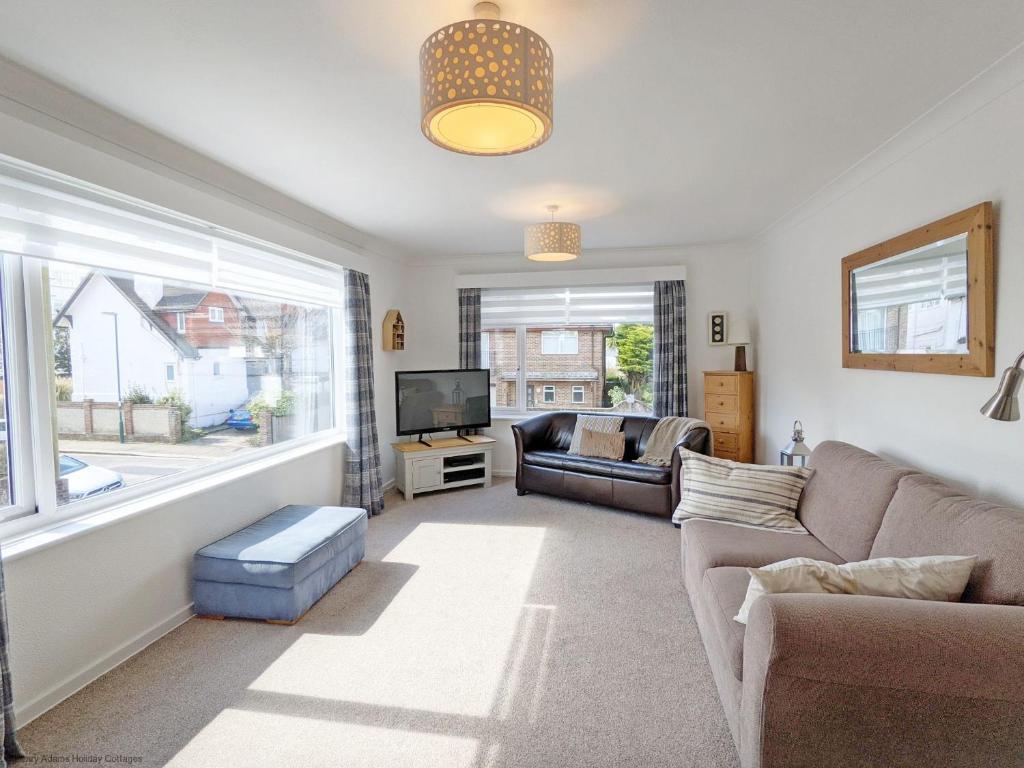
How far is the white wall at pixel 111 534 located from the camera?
196cm

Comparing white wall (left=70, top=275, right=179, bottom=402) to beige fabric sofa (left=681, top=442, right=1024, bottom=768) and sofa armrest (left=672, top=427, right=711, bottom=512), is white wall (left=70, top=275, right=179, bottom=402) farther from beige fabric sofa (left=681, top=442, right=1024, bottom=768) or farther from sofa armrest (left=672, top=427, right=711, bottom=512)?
sofa armrest (left=672, top=427, right=711, bottom=512)

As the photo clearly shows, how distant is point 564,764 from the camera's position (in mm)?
1722

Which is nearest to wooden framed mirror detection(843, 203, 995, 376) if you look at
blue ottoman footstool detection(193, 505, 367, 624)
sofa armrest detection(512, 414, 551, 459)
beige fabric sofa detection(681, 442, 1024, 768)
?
beige fabric sofa detection(681, 442, 1024, 768)

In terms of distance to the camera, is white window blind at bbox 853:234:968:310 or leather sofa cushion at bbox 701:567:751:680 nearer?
leather sofa cushion at bbox 701:567:751:680

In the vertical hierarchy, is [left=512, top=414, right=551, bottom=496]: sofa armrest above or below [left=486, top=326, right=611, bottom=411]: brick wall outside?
below

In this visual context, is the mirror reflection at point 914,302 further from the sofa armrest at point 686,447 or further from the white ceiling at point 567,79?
the sofa armrest at point 686,447

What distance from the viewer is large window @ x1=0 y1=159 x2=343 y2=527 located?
81.7 inches

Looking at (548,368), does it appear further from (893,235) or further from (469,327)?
(893,235)

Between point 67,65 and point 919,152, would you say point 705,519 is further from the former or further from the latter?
point 67,65

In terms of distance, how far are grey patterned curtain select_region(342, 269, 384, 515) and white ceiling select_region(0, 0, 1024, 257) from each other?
1182mm

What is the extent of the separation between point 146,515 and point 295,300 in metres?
1.86

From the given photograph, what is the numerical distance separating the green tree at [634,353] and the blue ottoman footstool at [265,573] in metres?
3.63

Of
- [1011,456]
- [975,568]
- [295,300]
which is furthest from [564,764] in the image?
[295,300]

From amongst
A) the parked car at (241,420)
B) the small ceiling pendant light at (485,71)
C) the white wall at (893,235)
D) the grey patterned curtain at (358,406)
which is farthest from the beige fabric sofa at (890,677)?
the grey patterned curtain at (358,406)
